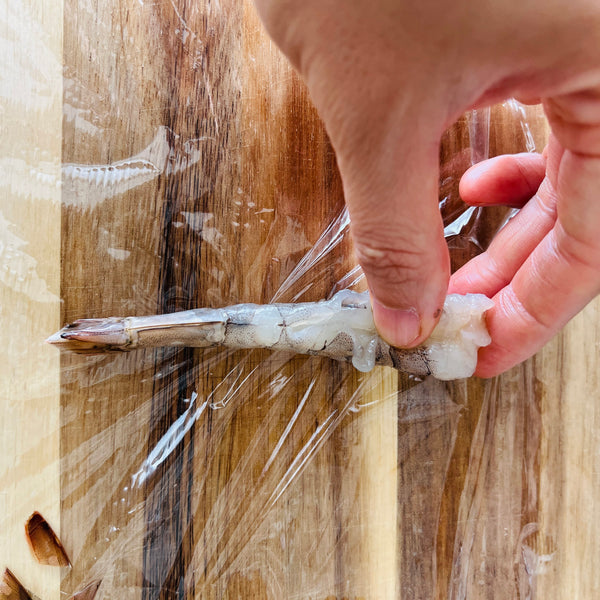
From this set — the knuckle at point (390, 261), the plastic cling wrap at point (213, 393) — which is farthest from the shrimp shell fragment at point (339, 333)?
the knuckle at point (390, 261)

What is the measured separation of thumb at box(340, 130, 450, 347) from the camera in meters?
0.56

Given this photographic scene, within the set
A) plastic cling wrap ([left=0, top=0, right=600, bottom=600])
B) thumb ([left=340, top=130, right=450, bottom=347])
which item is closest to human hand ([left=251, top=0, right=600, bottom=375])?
thumb ([left=340, top=130, right=450, bottom=347])

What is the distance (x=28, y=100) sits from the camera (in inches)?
35.0

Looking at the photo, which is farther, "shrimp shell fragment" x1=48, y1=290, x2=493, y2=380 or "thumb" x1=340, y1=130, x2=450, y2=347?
"shrimp shell fragment" x1=48, y1=290, x2=493, y2=380

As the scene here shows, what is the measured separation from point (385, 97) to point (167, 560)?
87cm

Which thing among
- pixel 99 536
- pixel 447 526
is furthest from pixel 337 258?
pixel 99 536

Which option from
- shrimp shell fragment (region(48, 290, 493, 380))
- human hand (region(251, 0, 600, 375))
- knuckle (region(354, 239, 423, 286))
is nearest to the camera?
human hand (region(251, 0, 600, 375))

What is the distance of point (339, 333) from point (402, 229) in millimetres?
293

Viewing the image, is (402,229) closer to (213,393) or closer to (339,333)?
(339,333)

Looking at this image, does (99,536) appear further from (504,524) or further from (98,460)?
(504,524)

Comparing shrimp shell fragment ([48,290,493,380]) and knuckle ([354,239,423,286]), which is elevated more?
knuckle ([354,239,423,286])

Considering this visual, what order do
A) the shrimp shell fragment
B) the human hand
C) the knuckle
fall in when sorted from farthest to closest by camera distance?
the shrimp shell fragment
the knuckle
the human hand

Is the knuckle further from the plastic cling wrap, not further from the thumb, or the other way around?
the plastic cling wrap

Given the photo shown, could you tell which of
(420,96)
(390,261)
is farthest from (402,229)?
(420,96)
